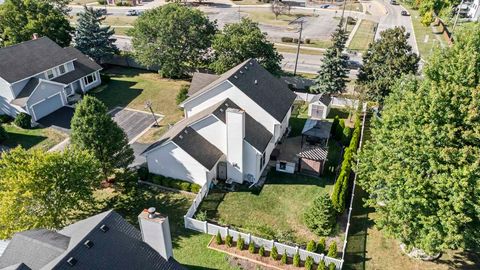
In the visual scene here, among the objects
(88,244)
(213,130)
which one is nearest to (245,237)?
(213,130)

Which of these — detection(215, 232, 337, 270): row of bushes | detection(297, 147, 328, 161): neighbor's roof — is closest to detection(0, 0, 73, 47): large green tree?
detection(297, 147, 328, 161): neighbor's roof

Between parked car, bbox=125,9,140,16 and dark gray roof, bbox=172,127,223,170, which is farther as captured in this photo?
parked car, bbox=125,9,140,16

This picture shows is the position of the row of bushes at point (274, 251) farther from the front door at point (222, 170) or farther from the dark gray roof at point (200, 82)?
the dark gray roof at point (200, 82)

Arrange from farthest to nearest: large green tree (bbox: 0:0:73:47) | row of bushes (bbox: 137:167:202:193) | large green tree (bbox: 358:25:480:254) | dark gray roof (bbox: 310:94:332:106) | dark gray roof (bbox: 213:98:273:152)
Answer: large green tree (bbox: 0:0:73:47) < dark gray roof (bbox: 310:94:332:106) < dark gray roof (bbox: 213:98:273:152) < row of bushes (bbox: 137:167:202:193) < large green tree (bbox: 358:25:480:254)

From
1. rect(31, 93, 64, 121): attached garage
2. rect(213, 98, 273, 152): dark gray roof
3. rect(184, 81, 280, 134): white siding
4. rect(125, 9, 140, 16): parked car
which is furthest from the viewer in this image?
rect(125, 9, 140, 16): parked car

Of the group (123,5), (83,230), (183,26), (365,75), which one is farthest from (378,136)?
(123,5)

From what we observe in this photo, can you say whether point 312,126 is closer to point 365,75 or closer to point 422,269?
point 365,75

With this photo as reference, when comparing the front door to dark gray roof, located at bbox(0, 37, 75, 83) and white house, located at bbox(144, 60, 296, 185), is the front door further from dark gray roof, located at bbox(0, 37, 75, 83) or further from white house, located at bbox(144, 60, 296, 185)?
dark gray roof, located at bbox(0, 37, 75, 83)
